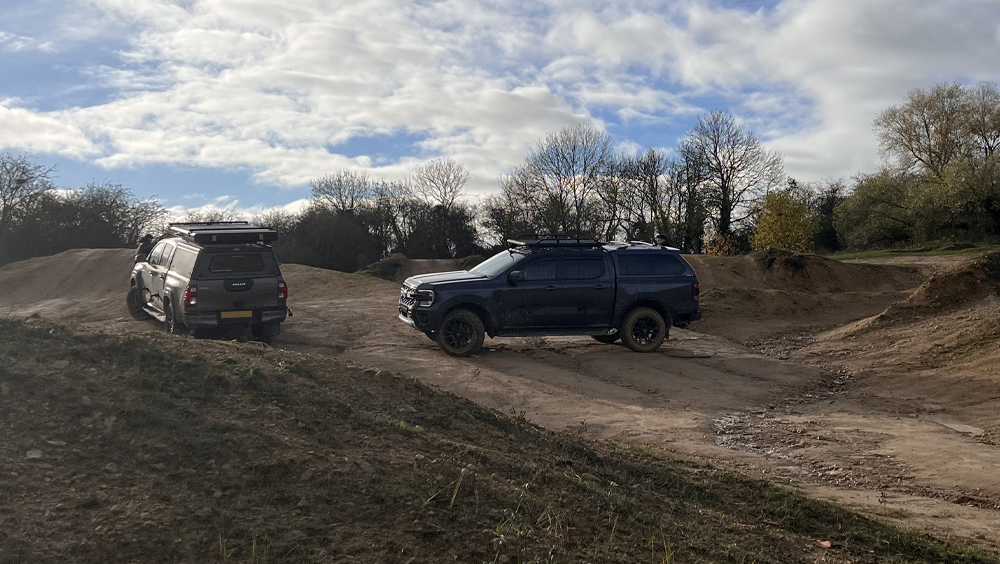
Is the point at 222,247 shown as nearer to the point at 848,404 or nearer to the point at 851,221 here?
the point at 848,404

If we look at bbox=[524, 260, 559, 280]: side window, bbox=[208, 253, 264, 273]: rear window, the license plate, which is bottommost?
the license plate

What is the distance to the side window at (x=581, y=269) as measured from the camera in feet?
46.0

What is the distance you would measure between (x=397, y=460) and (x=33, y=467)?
1.91 m

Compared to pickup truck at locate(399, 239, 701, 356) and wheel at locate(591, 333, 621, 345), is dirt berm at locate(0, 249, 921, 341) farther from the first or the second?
pickup truck at locate(399, 239, 701, 356)

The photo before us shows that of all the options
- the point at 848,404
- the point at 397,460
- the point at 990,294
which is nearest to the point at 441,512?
the point at 397,460

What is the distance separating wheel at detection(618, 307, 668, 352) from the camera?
1417 centimetres

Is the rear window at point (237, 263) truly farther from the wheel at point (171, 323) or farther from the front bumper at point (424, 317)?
the front bumper at point (424, 317)

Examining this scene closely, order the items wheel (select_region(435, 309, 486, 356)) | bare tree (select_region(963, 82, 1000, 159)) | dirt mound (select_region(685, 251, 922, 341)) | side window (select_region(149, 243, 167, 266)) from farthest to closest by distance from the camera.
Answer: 1. bare tree (select_region(963, 82, 1000, 159))
2. dirt mound (select_region(685, 251, 922, 341))
3. side window (select_region(149, 243, 167, 266))
4. wheel (select_region(435, 309, 486, 356))

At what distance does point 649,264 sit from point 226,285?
7327 mm

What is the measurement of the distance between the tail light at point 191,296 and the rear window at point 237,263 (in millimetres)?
405

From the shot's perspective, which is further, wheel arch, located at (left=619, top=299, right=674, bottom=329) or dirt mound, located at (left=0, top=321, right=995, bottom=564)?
wheel arch, located at (left=619, top=299, right=674, bottom=329)

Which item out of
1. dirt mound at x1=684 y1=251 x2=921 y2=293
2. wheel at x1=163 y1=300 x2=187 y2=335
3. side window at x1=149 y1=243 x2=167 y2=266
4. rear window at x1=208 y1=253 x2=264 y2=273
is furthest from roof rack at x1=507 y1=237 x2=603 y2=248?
dirt mound at x1=684 y1=251 x2=921 y2=293

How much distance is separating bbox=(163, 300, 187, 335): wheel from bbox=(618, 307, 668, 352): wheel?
7.73m

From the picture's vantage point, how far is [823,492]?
6816mm
